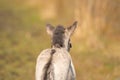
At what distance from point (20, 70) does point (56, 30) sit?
19.0 ft

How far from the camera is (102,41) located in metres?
16.9

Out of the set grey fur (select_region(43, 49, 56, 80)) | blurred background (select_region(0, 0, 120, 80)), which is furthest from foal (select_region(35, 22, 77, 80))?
blurred background (select_region(0, 0, 120, 80))

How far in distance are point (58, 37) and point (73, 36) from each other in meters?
7.66

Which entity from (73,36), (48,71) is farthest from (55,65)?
(73,36)

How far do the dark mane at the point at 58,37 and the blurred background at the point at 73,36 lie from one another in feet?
16.1

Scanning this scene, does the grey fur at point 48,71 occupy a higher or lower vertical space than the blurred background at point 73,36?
lower

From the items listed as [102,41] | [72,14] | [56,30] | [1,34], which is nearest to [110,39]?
[102,41]

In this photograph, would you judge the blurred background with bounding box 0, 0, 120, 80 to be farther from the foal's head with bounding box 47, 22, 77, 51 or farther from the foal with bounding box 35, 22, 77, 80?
the foal with bounding box 35, 22, 77, 80

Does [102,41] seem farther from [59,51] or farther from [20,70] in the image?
[59,51]

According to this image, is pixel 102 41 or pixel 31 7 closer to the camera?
pixel 102 41

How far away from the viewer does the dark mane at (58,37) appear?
9.54 metres

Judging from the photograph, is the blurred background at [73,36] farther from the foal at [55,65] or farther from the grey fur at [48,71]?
the grey fur at [48,71]

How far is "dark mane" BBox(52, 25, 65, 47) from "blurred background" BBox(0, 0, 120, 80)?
4909 millimetres

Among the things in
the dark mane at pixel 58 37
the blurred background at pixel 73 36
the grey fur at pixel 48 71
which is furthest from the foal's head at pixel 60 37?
the blurred background at pixel 73 36
